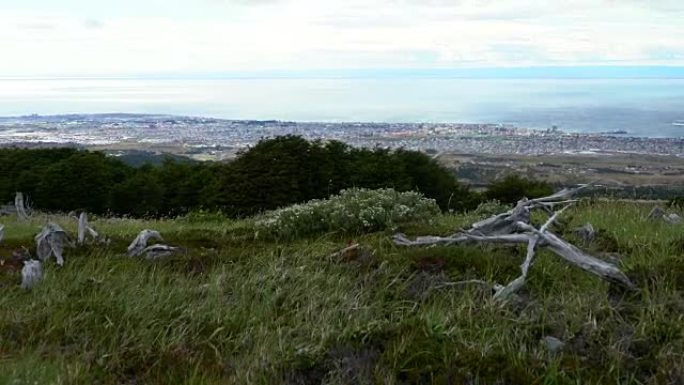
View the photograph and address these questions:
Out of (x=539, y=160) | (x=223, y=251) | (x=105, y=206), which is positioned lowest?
(x=105, y=206)

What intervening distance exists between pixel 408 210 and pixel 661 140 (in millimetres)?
47251

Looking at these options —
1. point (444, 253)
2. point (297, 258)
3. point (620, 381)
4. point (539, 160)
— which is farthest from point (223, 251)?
point (539, 160)

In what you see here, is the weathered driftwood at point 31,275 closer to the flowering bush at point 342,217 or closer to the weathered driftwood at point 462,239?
the flowering bush at point 342,217

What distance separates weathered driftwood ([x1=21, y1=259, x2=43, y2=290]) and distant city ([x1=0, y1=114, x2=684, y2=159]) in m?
39.1

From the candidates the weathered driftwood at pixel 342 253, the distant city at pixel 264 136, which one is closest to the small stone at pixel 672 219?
the weathered driftwood at pixel 342 253

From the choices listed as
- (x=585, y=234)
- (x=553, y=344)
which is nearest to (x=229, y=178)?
(x=585, y=234)

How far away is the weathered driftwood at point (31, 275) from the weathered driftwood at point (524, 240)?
277 centimetres

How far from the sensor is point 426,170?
43875mm

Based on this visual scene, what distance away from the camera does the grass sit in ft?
12.6

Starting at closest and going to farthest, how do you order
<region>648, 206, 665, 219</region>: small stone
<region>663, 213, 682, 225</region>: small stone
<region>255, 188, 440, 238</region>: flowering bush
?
<region>255, 188, 440, 238</region>: flowering bush
<region>663, 213, 682, 225</region>: small stone
<region>648, 206, 665, 219</region>: small stone

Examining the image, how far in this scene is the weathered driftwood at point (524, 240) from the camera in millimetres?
4926

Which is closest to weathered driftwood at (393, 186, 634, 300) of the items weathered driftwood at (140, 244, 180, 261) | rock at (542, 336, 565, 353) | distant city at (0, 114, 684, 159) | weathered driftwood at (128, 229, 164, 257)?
rock at (542, 336, 565, 353)

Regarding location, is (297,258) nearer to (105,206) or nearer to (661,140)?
(105,206)

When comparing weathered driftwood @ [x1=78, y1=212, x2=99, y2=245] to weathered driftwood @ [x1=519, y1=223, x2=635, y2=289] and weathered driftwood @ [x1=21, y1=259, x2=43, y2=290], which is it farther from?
weathered driftwood @ [x1=519, y1=223, x2=635, y2=289]
